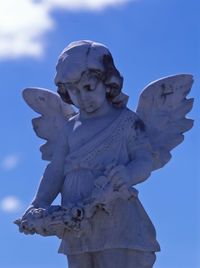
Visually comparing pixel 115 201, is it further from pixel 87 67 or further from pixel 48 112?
pixel 48 112

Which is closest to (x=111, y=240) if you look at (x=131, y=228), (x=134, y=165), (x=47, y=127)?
(x=131, y=228)

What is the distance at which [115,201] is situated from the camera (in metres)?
5.00

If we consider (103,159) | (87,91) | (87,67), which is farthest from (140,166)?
(87,67)

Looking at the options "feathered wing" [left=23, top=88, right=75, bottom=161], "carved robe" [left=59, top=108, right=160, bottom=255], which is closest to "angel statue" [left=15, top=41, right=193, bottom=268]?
"carved robe" [left=59, top=108, right=160, bottom=255]

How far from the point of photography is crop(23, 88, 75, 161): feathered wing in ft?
19.4

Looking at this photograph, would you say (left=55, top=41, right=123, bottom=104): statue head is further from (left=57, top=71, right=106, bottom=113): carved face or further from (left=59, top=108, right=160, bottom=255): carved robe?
(left=59, top=108, right=160, bottom=255): carved robe

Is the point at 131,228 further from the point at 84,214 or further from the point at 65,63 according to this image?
the point at 65,63

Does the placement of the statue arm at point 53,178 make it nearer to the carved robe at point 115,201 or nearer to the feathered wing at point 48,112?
the carved robe at point 115,201

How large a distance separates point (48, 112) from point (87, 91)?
84 centimetres

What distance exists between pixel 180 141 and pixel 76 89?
1055 mm

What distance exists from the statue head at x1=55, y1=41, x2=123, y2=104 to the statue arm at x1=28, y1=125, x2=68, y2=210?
47cm

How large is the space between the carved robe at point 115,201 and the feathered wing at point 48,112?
0.66 m

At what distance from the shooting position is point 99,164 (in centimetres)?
511

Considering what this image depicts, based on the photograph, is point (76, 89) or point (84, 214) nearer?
point (84, 214)
